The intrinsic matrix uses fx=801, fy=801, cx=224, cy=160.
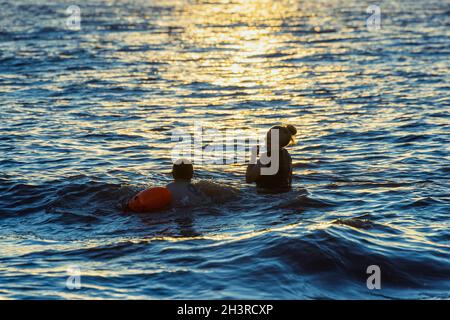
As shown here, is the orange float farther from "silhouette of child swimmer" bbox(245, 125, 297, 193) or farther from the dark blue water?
"silhouette of child swimmer" bbox(245, 125, 297, 193)

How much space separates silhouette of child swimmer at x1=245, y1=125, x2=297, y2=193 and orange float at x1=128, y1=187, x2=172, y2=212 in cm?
180

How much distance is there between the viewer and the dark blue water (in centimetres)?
1065

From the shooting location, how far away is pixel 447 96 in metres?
23.9

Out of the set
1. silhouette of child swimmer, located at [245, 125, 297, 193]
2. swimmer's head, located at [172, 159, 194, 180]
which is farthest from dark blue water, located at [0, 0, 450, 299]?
swimmer's head, located at [172, 159, 194, 180]

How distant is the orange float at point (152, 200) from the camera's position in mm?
12969

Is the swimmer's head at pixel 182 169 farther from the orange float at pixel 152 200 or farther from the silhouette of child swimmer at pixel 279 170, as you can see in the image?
the silhouette of child swimmer at pixel 279 170

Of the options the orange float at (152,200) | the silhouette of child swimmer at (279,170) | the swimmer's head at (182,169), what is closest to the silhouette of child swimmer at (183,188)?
the swimmer's head at (182,169)

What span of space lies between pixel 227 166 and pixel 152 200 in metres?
4.14

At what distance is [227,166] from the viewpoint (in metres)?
16.9

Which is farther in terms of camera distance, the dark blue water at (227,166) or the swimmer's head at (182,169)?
the swimmer's head at (182,169)

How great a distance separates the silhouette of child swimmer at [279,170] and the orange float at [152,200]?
1795mm

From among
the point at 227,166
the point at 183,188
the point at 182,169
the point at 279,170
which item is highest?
the point at 182,169

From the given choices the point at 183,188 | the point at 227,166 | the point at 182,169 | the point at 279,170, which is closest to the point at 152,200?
the point at 183,188

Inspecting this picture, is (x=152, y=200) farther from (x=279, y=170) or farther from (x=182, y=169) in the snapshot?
(x=279, y=170)
